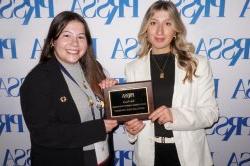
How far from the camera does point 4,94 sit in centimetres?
293

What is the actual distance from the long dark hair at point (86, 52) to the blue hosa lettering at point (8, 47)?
0.83m

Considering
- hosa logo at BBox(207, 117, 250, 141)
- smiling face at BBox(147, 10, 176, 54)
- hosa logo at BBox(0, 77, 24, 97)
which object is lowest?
hosa logo at BBox(207, 117, 250, 141)

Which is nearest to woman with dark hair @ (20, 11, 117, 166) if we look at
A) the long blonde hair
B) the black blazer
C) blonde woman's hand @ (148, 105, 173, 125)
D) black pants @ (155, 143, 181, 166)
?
the black blazer

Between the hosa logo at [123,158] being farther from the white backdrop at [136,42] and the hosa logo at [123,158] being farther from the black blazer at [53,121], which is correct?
the black blazer at [53,121]

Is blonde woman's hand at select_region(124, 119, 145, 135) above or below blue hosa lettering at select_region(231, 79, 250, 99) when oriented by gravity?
below

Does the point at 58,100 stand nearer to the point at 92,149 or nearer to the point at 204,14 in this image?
the point at 92,149

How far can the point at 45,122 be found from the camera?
1.91 metres

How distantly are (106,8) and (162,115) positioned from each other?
1213 mm

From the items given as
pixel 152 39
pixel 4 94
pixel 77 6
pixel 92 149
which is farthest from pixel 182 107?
pixel 4 94

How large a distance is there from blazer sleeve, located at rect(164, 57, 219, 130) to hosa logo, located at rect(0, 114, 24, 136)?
1.67 meters

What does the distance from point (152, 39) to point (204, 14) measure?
72cm

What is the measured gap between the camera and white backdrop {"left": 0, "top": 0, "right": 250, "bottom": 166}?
8.59 ft

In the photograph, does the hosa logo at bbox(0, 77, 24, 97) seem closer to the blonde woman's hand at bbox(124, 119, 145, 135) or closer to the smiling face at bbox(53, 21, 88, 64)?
the smiling face at bbox(53, 21, 88, 64)

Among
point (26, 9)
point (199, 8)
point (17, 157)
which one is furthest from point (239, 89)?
point (17, 157)
